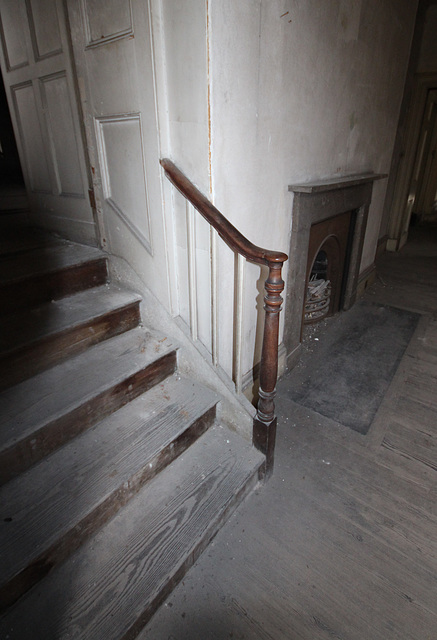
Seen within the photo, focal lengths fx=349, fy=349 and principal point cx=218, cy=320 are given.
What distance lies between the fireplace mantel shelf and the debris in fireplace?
84 cm

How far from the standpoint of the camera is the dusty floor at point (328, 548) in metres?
1.17

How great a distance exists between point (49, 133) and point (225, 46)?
53.7 inches

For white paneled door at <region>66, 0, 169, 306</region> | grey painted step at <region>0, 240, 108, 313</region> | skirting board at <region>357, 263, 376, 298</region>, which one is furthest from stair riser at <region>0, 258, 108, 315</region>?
skirting board at <region>357, 263, 376, 298</region>

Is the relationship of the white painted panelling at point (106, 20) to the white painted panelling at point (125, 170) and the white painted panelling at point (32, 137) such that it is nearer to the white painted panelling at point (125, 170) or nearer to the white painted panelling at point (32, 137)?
the white painted panelling at point (125, 170)

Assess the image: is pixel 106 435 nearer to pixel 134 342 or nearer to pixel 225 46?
pixel 134 342

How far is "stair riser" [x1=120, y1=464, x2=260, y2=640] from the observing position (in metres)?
1.10

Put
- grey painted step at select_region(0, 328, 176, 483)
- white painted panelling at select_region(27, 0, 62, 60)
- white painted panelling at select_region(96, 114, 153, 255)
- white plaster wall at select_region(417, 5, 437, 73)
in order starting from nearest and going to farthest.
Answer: grey painted step at select_region(0, 328, 176, 483), white painted panelling at select_region(96, 114, 153, 255), white painted panelling at select_region(27, 0, 62, 60), white plaster wall at select_region(417, 5, 437, 73)

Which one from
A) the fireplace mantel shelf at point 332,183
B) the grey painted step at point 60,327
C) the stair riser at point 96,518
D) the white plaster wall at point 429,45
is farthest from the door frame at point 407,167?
the stair riser at point 96,518

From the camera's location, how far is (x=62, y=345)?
1.63 metres

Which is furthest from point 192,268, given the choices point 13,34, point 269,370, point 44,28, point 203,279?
point 13,34

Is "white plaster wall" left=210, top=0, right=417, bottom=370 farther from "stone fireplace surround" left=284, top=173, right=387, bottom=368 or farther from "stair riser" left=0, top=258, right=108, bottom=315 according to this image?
"stair riser" left=0, top=258, right=108, bottom=315

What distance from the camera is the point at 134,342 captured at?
183cm

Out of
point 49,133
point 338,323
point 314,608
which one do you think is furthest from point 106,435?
point 338,323

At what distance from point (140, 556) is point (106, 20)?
2184 millimetres
